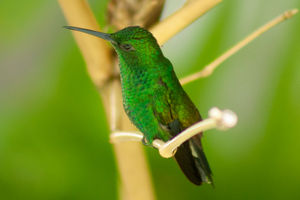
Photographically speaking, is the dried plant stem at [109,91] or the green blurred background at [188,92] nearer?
the dried plant stem at [109,91]

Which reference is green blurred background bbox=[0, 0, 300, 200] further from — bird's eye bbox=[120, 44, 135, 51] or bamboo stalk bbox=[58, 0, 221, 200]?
bird's eye bbox=[120, 44, 135, 51]

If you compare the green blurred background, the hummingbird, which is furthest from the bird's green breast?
the green blurred background

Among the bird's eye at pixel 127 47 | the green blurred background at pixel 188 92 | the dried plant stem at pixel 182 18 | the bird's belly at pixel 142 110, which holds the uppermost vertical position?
the bird's eye at pixel 127 47

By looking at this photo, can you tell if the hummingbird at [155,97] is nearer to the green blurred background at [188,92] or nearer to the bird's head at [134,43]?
the bird's head at [134,43]

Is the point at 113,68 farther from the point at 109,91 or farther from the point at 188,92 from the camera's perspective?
the point at 188,92

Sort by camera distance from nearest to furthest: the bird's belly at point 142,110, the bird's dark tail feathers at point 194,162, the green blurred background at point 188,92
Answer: the bird's dark tail feathers at point 194,162
the bird's belly at point 142,110
the green blurred background at point 188,92

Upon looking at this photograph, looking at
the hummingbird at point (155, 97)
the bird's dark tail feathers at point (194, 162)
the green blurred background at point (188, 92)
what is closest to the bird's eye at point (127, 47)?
the hummingbird at point (155, 97)

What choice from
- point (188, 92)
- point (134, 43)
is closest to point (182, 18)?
point (134, 43)
